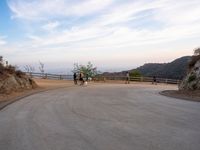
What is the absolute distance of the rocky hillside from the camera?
98.3 ft

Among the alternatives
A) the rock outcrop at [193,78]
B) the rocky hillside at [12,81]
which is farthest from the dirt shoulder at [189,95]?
the rocky hillside at [12,81]

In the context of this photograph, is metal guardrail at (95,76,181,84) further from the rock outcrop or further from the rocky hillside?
the rock outcrop

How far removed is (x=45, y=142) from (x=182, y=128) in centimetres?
429

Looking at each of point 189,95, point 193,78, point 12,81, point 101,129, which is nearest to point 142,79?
point 193,78

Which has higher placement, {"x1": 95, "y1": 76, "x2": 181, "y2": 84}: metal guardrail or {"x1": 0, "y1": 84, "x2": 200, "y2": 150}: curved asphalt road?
{"x1": 95, "y1": 76, "x2": 181, "y2": 84}: metal guardrail

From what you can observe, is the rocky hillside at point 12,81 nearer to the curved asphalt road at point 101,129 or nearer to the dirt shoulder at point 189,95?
the dirt shoulder at point 189,95

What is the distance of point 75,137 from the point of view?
34.1 ft

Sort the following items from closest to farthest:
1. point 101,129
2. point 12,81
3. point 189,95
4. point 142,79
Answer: point 101,129
point 189,95
point 12,81
point 142,79

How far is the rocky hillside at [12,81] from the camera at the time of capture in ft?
98.3

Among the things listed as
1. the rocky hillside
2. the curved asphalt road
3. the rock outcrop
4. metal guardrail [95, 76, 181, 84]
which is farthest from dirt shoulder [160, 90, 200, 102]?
metal guardrail [95, 76, 181, 84]

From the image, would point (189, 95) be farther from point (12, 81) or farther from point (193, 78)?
point (12, 81)

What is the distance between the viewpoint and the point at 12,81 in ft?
104

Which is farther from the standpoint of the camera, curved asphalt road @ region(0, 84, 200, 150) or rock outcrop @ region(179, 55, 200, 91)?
rock outcrop @ region(179, 55, 200, 91)

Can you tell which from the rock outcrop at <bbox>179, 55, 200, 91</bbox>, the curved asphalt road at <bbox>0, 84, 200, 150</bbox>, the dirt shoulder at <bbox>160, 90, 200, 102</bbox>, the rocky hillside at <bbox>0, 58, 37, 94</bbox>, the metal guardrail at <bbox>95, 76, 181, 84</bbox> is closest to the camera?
the curved asphalt road at <bbox>0, 84, 200, 150</bbox>
